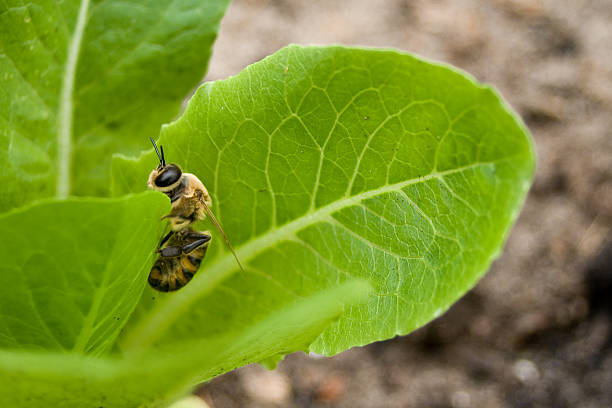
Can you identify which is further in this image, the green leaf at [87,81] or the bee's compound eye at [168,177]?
the green leaf at [87,81]

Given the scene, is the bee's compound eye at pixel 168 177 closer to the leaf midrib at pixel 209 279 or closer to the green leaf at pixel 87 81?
the leaf midrib at pixel 209 279

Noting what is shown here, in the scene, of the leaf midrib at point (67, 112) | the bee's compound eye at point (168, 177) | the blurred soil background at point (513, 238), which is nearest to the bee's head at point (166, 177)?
the bee's compound eye at point (168, 177)

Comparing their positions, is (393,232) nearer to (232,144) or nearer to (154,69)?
(232,144)

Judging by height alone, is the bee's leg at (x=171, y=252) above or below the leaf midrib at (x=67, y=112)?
below

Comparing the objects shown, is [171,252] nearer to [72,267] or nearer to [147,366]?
[72,267]

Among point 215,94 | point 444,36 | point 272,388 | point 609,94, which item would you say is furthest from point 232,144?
point 609,94

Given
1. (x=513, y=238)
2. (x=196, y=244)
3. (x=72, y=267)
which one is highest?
(x=72, y=267)

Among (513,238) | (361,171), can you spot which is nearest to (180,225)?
(361,171)

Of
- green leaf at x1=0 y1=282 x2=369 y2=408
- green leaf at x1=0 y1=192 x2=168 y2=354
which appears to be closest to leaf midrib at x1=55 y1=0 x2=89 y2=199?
green leaf at x1=0 y1=192 x2=168 y2=354

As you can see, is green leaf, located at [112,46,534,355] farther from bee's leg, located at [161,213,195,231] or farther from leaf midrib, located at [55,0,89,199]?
leaf midrib, located at [55,0,89,199]
